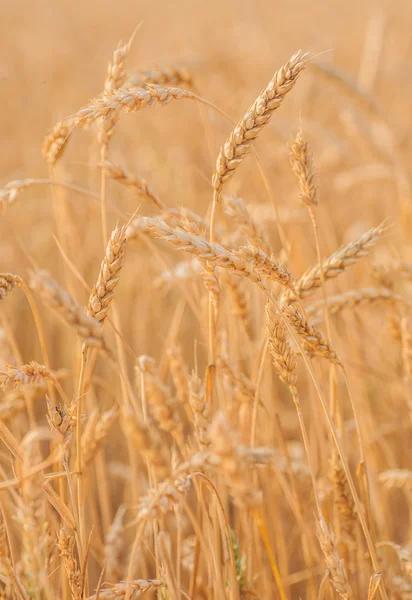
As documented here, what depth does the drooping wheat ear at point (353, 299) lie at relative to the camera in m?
1.30

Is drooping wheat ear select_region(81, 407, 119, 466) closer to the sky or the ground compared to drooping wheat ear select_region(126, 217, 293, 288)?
closer to the ground

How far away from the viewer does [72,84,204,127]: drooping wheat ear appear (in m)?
0.94

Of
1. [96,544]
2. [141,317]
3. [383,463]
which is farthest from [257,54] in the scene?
[96,544]

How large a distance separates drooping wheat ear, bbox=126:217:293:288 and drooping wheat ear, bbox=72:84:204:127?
0.20m

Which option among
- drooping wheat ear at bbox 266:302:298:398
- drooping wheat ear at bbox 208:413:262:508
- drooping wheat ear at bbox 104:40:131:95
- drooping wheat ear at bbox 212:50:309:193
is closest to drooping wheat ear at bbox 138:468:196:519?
drooping wheat ear at bbox 208:413:262:508

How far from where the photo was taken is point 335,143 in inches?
105

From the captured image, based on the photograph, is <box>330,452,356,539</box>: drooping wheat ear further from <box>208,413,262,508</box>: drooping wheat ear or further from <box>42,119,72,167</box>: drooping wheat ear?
<box>42,119,72,167</box>: drooping wheat ear

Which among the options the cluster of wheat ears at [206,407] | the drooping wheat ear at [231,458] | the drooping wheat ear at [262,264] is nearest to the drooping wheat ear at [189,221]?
the cluster of wheat ears at [206,407]

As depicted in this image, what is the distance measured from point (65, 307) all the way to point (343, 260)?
617mm

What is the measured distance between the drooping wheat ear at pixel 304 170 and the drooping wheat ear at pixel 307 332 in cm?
24

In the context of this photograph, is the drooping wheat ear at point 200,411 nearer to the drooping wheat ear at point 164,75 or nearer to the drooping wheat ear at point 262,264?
the drooping wheat ear at point 262,264

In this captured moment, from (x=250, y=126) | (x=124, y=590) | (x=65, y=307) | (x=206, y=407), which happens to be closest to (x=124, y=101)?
(x=250, y=126)

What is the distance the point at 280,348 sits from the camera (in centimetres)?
100

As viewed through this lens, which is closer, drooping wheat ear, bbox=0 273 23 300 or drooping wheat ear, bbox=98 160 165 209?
drooping wheat ear, bbox=0 273 23 300
